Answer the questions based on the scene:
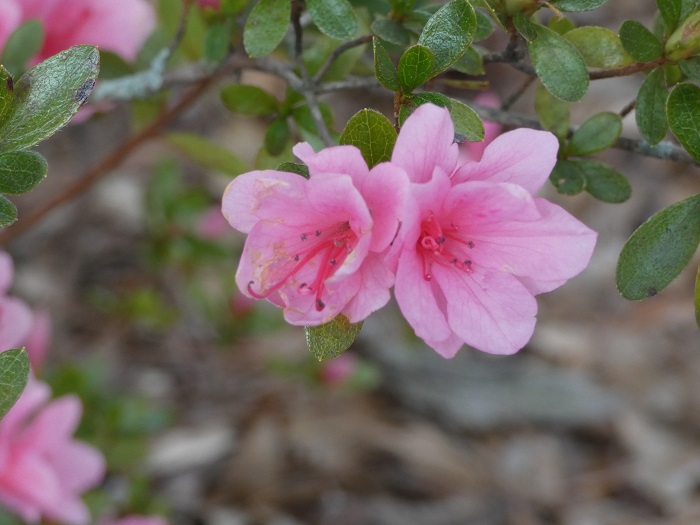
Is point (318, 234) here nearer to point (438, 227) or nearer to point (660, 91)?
point (438, 227)

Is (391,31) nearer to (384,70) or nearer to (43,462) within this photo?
(384,70)

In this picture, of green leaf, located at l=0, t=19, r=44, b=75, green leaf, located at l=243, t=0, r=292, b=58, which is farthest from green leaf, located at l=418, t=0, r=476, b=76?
green leaf, located at l=0, t=19, r=44, b=75

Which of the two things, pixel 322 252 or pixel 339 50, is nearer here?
pixel 322 252

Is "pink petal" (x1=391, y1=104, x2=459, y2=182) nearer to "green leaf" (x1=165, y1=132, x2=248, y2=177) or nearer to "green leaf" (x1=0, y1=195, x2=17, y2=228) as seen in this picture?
"green leaf" (x1=0, y1=195, x2=17, y2=228)

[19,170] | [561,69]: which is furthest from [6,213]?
[561,69]

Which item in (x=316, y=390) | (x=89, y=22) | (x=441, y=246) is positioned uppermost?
(x=89, y=22)

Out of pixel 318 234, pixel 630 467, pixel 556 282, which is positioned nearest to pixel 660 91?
pixel 556 282
